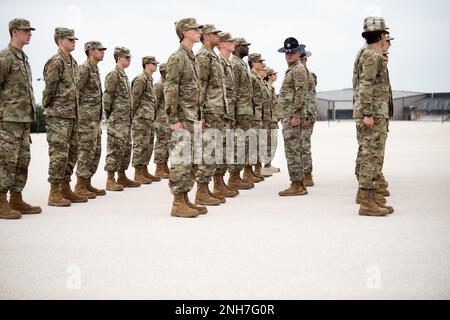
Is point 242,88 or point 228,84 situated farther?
point 242,88

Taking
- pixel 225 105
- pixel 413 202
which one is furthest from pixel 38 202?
pixel 413 202

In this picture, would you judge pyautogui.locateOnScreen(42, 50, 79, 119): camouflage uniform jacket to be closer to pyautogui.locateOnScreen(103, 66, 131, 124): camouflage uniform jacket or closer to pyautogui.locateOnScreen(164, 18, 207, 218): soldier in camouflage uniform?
pyautogui.locateOnScreen(164, 18, 207, 218): soldier in camouflage uniform

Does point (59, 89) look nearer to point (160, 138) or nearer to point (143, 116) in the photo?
point (143, 116)

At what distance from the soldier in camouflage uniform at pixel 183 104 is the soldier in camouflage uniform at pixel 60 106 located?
160cm

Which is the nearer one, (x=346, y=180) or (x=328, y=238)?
(x=328, y=238)

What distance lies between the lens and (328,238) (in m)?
5.09

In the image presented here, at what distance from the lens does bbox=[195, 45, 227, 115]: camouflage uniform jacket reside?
284 inches

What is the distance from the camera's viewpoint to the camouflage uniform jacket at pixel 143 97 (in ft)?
32.4

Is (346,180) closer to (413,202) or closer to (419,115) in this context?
(413,202)

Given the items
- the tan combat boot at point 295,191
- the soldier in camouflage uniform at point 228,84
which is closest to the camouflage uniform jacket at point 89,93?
the soldier in camouflage uniform at point 228,84

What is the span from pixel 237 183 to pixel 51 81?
3.55 meters

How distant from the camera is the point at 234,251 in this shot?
460 centimetres

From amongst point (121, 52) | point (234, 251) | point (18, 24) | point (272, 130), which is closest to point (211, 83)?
point (18, 24)
